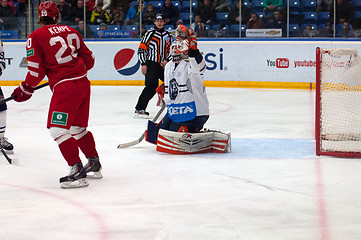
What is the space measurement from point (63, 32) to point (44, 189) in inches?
37.3

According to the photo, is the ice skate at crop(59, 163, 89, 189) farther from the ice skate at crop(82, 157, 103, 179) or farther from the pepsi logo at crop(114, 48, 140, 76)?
the pepsi logo at crop(114, 48, 140, 76)

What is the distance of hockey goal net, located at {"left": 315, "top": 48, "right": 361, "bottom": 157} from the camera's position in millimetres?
4762

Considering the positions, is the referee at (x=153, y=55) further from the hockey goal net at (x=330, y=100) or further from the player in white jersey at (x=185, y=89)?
the hockey goal net at (x=330, y=100)

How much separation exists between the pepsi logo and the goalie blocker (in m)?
6.98

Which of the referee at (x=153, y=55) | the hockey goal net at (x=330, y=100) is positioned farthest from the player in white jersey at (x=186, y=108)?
the referee at (x=153, y=55)

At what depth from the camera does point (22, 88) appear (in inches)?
146

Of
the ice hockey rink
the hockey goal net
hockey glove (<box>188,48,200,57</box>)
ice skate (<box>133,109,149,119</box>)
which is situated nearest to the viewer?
the ice hockey rink

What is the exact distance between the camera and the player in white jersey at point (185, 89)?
486 cm

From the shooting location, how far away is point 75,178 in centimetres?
A: 373

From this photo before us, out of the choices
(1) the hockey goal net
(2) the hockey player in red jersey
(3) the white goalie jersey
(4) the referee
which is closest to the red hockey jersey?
→ (2) the hockey player in red jersey

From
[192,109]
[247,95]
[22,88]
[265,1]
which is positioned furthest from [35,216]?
[265,1]

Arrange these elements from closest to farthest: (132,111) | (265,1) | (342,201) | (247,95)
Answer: (342,201) → (132,111) → (247,95) → (265,1)

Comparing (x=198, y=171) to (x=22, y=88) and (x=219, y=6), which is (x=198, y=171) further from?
(x=219, y=6)

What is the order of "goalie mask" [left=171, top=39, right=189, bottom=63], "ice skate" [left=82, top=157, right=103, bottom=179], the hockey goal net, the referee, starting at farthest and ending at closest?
the referee → "goalie mask" [left=171, top=39, right=189, bottom=63] → the hockey goal net → "ice skate" [left=82, top=157, right=103, bottom=179]
